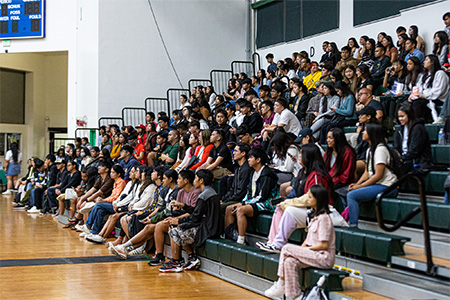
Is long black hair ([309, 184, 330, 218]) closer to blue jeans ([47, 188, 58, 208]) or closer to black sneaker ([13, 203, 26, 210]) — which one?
blue jeans ([47, 188, 58, 208])

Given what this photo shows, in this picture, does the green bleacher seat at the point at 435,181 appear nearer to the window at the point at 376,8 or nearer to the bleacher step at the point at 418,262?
the bleacher step at the point at 418,262

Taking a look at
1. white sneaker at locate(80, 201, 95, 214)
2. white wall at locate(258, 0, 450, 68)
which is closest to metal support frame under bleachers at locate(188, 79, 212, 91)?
white wall at locate(258, 0, 450, 68)

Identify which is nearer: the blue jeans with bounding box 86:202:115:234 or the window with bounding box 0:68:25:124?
the blue jeans with bounding box 86:202:115:234

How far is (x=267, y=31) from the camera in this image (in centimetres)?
1706

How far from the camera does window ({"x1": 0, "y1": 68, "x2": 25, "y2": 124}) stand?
21.5 metres

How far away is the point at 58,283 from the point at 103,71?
34.8ft

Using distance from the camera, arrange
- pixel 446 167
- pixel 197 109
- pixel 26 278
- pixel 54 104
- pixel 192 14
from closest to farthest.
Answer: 1. pixel 446 167
2. pixel 26 278
3. pixel 197 109
4. pixel 192 14
5. pixel 54 104

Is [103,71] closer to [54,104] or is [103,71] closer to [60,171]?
[60,171]

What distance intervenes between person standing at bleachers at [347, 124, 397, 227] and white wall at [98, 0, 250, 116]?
11427 millimetres

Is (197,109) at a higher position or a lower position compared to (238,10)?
lower

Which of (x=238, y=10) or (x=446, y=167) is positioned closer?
(x=446, y=167)

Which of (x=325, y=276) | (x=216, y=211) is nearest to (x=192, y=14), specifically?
(x=216, y=211)

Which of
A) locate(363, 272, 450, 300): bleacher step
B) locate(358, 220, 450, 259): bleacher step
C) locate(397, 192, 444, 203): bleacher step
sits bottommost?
locate(363, 272, 450, 300): bleacher step

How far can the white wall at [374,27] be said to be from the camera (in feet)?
36.8
